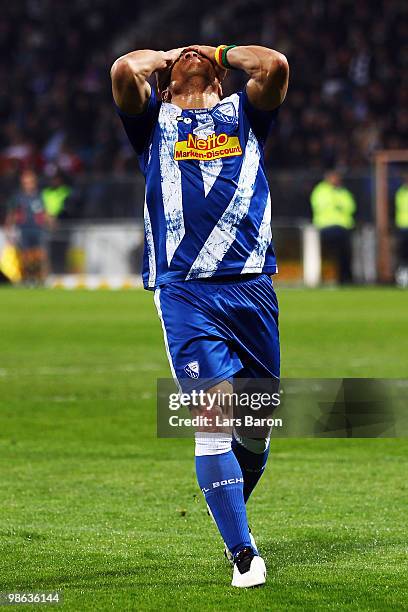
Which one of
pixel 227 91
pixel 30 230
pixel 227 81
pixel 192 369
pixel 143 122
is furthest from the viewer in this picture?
pixel 227 81

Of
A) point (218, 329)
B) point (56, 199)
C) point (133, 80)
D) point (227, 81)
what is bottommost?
point (56, 199)

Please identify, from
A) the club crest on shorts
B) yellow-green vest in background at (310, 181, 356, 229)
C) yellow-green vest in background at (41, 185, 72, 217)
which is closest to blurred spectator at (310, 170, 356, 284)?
yellow-green vest in background at (310, 181, 356, 229)

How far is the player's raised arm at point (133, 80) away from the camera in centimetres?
499

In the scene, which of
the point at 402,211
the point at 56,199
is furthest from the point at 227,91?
the point at 402,211

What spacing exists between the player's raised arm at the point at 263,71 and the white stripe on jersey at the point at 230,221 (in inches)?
6.1

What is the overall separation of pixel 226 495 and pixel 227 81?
79.7 feet

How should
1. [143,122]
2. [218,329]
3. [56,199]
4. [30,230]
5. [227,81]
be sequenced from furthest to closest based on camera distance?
[227,81], [56,199], [30,230], [143,122], [218,329]

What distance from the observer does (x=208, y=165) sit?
508 centimetres

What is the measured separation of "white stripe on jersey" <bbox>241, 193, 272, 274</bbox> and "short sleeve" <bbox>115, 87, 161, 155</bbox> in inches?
21.0

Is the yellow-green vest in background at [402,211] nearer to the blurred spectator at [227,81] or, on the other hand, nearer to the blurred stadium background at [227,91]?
the blurred stadium background at [227,91]

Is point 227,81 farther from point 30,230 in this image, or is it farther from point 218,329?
point 218,329

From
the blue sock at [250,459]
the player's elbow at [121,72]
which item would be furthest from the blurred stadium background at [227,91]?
the player's elbow at [121,72]

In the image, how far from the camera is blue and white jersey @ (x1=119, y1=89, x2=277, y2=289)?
5074 millimetres

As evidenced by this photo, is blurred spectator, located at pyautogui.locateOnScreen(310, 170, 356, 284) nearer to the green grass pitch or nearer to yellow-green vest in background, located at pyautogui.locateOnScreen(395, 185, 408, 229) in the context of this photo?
yellow-green vest in background, located at pyautogui.locateOnScreen(395, 185, 408, 229)
